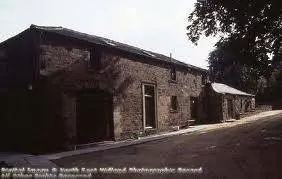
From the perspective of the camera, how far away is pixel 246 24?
16484 mm

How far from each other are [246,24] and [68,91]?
30.2 feet

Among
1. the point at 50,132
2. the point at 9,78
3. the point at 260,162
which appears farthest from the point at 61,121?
the point at 260,162

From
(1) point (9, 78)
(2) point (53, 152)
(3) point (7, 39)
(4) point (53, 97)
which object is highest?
(3) point (7, 39)

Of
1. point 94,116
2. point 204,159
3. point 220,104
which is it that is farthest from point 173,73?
point 204,159

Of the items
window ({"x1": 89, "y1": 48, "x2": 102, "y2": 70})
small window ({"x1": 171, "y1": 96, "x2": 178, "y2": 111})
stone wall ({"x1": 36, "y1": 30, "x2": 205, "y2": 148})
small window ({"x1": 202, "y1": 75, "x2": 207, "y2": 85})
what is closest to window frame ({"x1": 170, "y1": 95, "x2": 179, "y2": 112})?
small window ({"x1": 171, "y1": 96, "x2": 178, "y2": 111})

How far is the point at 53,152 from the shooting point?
15.2 m

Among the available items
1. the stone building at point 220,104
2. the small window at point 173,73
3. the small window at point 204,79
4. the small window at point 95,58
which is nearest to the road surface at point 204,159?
the small window at point 95,58

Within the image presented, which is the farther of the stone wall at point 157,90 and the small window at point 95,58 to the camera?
the stone wall at point 157,90

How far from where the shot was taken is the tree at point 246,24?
49.3 feet

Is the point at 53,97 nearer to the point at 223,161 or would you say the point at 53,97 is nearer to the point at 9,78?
the point at 9,78

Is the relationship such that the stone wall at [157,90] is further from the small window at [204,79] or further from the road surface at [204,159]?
the road surface at [204,159]

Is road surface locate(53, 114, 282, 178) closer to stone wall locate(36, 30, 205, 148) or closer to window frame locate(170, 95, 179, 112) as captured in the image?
stone wall locate(36, 30, 205, 148)

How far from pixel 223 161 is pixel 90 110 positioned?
8.81m

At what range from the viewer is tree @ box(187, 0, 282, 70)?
15.0m
